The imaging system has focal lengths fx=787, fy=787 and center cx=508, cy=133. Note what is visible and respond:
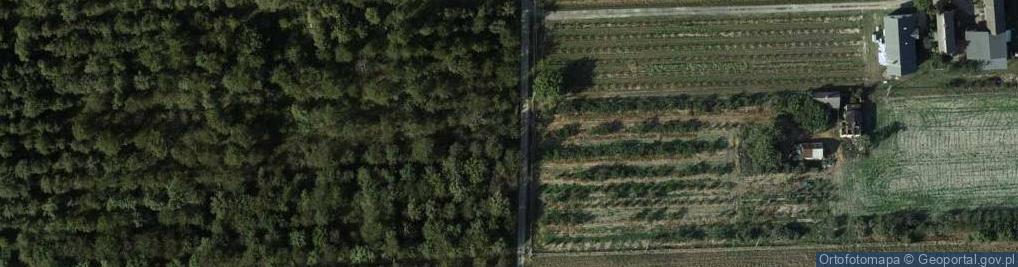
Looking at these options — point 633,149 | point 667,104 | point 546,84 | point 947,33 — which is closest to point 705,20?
point 667,104

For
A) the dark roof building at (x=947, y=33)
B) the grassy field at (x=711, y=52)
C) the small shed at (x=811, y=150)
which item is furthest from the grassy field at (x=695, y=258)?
the dark roof building at (x=947, y=33)

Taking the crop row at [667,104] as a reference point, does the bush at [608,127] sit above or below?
below

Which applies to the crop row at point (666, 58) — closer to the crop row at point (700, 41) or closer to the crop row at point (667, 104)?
the crop row at point (700, 41)

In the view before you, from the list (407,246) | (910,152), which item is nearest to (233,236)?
(407,246)

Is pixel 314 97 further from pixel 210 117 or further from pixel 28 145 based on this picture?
pixel 28 145

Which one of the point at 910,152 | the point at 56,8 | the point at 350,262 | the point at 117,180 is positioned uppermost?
the point at 56,8

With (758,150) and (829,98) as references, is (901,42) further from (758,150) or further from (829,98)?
(758,150)
